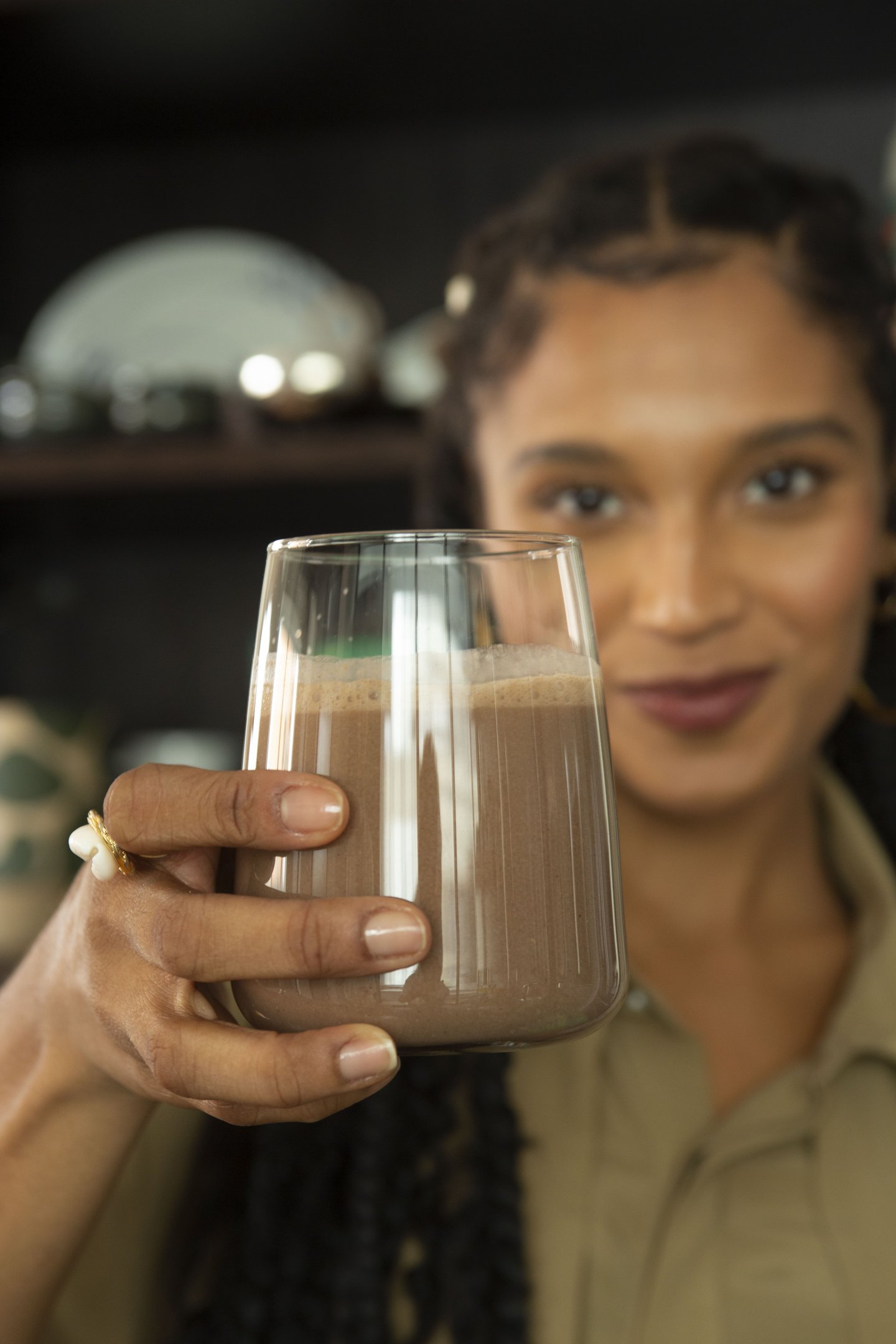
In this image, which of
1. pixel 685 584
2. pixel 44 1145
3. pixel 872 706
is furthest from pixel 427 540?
pixel 872 706

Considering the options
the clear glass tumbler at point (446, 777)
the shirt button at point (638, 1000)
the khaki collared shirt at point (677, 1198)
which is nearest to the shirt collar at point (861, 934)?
the khaki collared shirt at point (677, 1198)

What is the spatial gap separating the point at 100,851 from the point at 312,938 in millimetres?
151

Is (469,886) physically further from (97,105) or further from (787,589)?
(97,105)

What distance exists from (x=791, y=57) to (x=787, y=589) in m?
1.07

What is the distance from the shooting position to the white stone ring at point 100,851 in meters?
0.68

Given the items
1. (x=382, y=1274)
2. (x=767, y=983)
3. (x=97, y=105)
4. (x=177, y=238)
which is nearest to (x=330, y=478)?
(x=177, y=238)

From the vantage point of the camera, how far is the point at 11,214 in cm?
228

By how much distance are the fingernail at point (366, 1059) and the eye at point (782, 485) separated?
0.84 metres

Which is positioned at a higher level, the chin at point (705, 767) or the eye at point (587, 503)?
the eye at point (587, 503)

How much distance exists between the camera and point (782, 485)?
1.30 m

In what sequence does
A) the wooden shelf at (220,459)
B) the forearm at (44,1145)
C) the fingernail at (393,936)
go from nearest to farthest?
1. the fingernail at (393,936)
2. the forearm at (44,1145)
3. the wooden shelf at (220,459)

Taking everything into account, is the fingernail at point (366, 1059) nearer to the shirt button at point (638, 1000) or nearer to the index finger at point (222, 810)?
the index finger at point (222, 810)

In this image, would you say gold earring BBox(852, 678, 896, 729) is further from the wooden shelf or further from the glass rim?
the glass rim

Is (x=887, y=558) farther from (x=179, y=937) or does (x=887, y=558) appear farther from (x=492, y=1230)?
(x=179, y=937)
